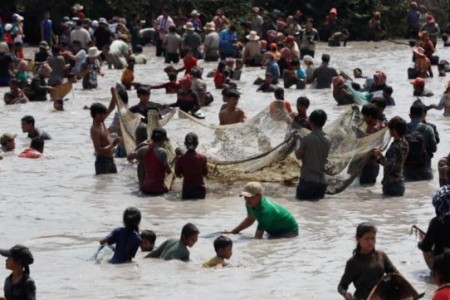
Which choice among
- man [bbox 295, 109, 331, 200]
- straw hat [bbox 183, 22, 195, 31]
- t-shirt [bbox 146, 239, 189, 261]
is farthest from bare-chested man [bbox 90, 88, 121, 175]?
straw hat [bbox 183, 22, 195, 31]

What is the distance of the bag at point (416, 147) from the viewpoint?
1794 centimetres

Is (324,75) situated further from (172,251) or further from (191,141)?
(172,251)

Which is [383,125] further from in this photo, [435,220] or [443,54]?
[443,54]

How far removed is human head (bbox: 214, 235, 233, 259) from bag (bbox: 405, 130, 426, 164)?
4986 millimetres

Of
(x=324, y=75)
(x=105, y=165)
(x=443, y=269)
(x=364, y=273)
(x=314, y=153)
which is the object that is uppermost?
(x=443, y=269)

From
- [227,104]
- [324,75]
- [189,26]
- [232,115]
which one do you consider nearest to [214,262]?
[232,115]

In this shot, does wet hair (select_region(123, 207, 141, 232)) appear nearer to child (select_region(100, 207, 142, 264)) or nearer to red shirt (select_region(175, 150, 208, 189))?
child (select_region(100, 207, 142, 264))

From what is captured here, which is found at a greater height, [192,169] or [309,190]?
[192,169]

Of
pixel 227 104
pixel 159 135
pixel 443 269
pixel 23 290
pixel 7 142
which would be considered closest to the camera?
pixel 443 269

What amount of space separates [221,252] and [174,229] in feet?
8.34

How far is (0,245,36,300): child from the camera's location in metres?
11.0

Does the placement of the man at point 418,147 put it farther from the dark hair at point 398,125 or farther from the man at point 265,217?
the man at point 265,217

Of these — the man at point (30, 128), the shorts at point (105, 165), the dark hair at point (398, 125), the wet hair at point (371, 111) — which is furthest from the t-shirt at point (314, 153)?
the man at point (30, 128)

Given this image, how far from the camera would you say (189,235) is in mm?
13664
